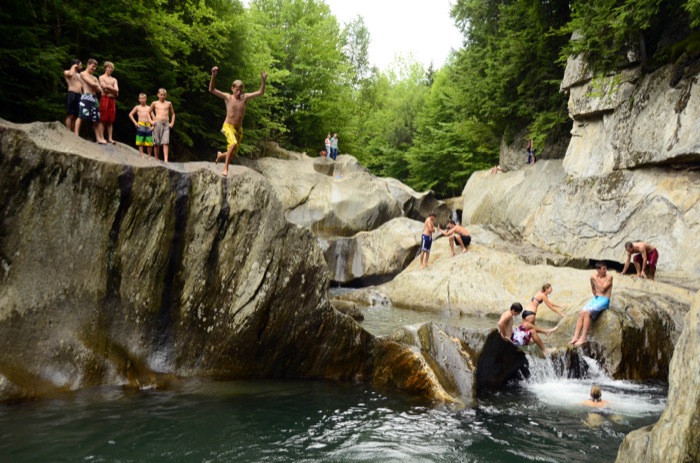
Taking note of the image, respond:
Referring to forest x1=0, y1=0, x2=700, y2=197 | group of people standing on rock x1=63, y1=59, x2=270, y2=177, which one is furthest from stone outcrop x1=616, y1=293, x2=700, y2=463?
forest x1=0, y1=0, x2=700, y2=197

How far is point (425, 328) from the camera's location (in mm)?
8891

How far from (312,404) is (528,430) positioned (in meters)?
2.88

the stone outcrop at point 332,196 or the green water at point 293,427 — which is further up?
the stone outcrop at point 332,196

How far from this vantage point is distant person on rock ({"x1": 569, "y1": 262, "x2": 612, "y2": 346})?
388 inches

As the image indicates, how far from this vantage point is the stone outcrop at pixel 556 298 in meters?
9.59

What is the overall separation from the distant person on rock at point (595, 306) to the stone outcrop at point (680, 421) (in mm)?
5956

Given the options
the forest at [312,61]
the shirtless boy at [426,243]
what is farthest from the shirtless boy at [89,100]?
the shirtless boy at [426,243]

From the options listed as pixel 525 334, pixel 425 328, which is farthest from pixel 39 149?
pixel 525 334

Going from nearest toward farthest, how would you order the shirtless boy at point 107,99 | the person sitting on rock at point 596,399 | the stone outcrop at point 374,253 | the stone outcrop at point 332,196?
1. the person sitting on rock at point 596,399
2. the shirtless boy at point 107,99
3. the stone outcrop at point 374,253
4. the stone outcrop at point 332,196

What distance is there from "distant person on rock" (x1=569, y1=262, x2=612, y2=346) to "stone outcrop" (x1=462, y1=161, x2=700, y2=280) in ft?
16.5

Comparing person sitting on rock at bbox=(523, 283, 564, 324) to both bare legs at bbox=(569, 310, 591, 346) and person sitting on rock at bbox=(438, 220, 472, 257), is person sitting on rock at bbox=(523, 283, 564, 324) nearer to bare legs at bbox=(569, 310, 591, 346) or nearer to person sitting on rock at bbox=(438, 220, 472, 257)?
bare legs at bbox=(569, 310, 591, 346)

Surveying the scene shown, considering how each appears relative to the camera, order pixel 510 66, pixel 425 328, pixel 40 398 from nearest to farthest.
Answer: pixel 40 398
pixel 425 328
pixel 510 66

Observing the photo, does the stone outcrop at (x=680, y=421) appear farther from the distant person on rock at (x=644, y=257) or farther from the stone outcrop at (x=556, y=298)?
the distant person on rock at (x=644, y=257)

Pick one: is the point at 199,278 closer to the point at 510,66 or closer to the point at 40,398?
the point at 40,398
